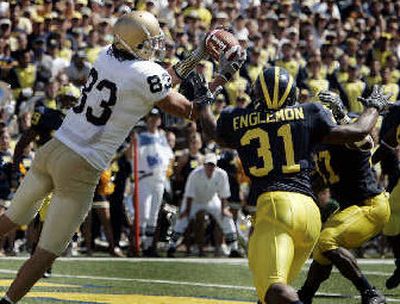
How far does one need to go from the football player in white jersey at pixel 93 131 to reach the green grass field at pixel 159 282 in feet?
5.31

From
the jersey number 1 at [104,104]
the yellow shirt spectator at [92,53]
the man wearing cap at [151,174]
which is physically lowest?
the man wearing cap at [151,174]

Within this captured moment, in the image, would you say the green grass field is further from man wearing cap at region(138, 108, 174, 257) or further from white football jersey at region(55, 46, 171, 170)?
white football jersey at region(55, 46, 171, 170)

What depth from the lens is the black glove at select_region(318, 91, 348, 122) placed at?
6.79 metres

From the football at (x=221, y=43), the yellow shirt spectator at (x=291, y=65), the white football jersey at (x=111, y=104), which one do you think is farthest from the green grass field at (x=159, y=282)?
the yellow shirt spectator at (x=291, y=65)

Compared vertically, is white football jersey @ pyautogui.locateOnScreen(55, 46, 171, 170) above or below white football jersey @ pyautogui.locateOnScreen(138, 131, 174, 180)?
above

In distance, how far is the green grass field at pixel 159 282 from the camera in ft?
25.5

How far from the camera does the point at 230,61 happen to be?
20.1ft

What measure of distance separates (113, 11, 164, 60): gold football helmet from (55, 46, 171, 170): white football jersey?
0.09 meters

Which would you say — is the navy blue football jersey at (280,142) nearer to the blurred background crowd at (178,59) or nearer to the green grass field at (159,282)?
the green grass field at (159,282)

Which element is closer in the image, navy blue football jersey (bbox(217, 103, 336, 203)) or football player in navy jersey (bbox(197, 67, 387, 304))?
football player in navy jersey (bbox(197, 67, 387, 304))

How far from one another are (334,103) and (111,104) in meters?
1.70

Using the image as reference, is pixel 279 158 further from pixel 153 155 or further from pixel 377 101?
pixel 153 155

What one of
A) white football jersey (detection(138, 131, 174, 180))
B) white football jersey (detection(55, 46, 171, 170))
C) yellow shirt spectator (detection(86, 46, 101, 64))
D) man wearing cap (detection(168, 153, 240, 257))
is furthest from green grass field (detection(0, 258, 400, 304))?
yellow shirt spectator (detection(86, 46, 101, 64))

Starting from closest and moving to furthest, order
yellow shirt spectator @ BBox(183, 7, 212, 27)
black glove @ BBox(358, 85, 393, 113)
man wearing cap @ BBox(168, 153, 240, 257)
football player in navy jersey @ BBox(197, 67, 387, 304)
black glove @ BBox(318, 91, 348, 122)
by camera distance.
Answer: football player in navy jersey @ BBox(197, 67, 387, 304)
black glove @ BBox(358, 85, 393, 113)
black glove @ BBox(318, 91, 348, 122)
man wearing cap @ BBox(168, 153, 240, 257)
yellow shirt spectator @ BBox(183, 7, 212, 27)
